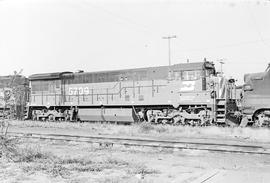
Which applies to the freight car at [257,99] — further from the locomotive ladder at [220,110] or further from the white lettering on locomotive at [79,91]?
the white lettering on locomotive at [79,91]

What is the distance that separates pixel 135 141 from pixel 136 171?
457 centimetres

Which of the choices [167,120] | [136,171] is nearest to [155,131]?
[167,120]

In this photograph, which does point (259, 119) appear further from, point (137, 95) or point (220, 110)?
point (137, 95)

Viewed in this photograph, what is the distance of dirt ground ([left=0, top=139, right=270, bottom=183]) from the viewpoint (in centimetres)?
625

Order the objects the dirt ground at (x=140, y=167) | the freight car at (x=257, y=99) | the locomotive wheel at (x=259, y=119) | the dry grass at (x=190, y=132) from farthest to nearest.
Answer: the locomotive wheel at (x=259, y=119), the freight car at (x=257, y=99), the dry grass at (x=190, y=132), the dirt ground at (x=140, y=167)

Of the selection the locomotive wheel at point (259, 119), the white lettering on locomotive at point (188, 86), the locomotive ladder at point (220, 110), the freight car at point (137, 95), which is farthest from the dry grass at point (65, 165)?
the white lettering on locomotive at point (188, 86)

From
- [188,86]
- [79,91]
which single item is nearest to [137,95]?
[188,86]

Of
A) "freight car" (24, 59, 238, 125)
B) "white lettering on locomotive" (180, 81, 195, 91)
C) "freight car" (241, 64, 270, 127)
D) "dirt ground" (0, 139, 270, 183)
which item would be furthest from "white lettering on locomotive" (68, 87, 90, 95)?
"dirt ground" (0, 139, 270, 183)

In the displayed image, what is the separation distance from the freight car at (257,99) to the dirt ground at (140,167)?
6442 mm

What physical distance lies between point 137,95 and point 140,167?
12.5 metres

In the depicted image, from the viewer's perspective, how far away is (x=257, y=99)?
1505 centimetres

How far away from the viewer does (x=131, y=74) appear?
20.1 metres

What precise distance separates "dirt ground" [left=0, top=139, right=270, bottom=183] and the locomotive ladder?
24.6 ft

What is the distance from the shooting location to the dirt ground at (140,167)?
625cm
